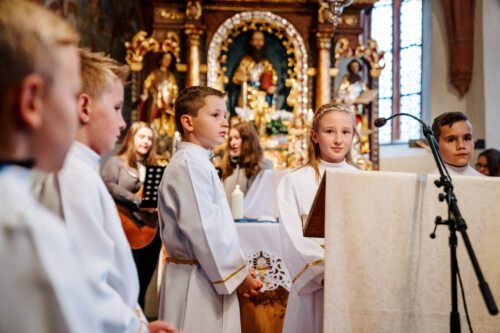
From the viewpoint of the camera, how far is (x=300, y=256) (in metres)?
3.00

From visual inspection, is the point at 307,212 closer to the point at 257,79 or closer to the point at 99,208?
the point at 99,208

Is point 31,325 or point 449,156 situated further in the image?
point 449,156

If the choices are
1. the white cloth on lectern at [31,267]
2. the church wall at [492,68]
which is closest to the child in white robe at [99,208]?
the white cloth on lectern at [31,267]

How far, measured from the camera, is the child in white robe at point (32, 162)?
1.05 meters

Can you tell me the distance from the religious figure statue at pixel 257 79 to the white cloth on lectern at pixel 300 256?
6247 millimetres

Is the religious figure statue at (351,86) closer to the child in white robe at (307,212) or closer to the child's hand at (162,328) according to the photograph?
the child in white robe at (307,212)

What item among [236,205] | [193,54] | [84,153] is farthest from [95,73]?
[193,54]

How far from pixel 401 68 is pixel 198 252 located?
35.9 feet

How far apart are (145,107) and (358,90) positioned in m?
3.19

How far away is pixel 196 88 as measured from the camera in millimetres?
3193

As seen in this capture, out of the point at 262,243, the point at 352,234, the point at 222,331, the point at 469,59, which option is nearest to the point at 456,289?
the point at 352,234

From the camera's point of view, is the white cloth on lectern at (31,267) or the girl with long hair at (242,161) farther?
the girl with long hair at (242,161)

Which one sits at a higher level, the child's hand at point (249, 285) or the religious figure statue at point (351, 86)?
the religious figure statue at point (351, 86)

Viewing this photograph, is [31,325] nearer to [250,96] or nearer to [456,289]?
[456,289]
